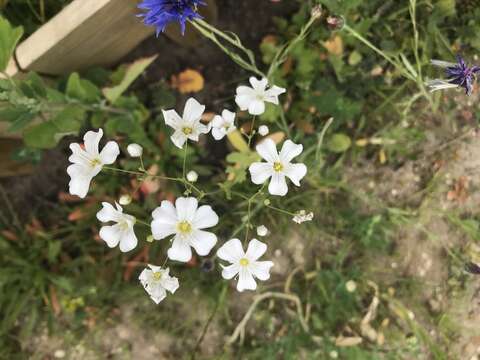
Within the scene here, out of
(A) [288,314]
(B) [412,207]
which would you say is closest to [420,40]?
(B) [412,207]

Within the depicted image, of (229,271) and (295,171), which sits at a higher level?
(295,171)

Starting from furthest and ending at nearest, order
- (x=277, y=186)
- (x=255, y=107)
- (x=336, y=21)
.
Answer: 1. (x=336, y=21)
2. (x=255, y=107)
3. (x=277, y=186)

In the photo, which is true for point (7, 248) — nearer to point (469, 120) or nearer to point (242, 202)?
point (242, 202)

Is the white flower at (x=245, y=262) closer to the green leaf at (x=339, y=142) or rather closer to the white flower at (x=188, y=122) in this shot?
the white flower at (x=188, y=122)

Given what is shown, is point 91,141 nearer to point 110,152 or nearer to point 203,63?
point 110,152

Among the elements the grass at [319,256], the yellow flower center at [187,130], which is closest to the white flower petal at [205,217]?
the yellow flower center at [187,130]

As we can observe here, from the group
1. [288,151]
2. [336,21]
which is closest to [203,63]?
[336,21]

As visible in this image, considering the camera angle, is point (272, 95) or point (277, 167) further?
point (272, 95)
